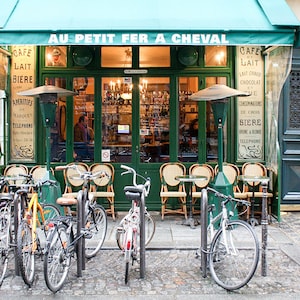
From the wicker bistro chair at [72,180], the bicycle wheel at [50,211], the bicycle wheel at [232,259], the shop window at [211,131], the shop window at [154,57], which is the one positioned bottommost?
A: the bicycle wheel at [232,259]

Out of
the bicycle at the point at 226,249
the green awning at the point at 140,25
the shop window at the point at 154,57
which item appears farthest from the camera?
the shop window at the point at 154,57

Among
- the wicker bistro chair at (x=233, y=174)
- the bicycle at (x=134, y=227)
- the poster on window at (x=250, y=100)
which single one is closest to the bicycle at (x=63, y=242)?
the bicycle at (x=134, y=227)

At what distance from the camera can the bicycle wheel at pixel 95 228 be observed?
5.88 metres

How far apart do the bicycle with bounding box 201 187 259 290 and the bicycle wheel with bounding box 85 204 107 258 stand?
1529 mm

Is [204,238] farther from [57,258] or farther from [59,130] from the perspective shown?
[59,130]

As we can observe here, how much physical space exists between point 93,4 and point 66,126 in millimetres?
2393

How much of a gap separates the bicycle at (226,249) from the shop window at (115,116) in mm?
3557

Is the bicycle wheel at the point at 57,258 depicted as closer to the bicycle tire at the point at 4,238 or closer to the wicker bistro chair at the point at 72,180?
the bicycle tire at the point at 4,238

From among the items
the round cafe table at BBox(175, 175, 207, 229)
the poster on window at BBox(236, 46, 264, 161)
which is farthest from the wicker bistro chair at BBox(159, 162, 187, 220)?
the poster on window at BBox(236, 46, 264, 161)

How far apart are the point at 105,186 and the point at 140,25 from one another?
10.6 feet

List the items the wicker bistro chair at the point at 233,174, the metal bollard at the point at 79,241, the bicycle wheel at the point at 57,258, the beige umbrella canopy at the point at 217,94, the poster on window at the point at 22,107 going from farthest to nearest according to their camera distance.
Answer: the poster on window at the point at 22,107 → the wicker bistro chair at the point at 233,174 → the beige umbrella canopy at the point at 217,94 → the metal bollard at the point at 79,241 → the bicycle wheel at the point at 57,258

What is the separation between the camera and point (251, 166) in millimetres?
8414

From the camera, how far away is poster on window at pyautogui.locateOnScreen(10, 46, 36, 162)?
8484 millimetres

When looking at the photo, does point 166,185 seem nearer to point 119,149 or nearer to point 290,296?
point 119,149
